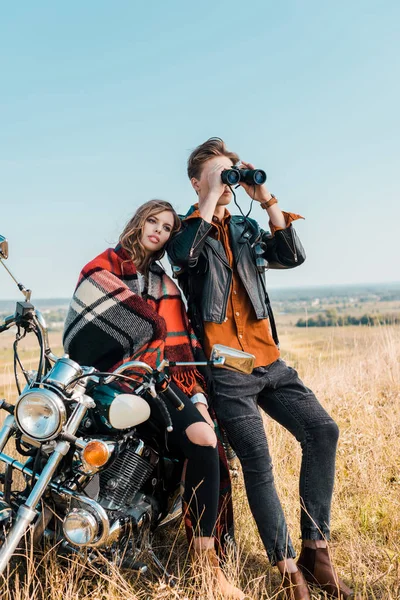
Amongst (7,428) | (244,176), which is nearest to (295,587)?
(7,428)

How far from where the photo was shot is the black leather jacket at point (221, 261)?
3088 millimetres

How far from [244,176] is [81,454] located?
1.69 m

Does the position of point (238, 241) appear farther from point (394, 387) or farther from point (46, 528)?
point (394, 387)

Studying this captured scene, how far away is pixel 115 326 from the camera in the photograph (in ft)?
9.61

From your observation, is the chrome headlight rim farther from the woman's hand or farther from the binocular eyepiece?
the binocular eyepiece

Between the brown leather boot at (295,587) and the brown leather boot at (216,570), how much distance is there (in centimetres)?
21

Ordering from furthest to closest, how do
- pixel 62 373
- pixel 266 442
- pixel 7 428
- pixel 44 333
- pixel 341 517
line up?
1. pixel 341 517
2. pixel 266 442
3. pixel 7 428
4. pixel 44 333
5. pixel 62 373

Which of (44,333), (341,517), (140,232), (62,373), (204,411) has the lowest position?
(341,517)

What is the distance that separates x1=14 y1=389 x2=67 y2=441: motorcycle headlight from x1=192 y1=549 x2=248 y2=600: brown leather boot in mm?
930

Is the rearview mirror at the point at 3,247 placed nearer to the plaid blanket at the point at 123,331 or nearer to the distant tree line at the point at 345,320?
the plaid blanket at the point at 123,331

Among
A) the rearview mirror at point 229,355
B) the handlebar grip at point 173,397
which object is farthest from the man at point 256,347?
the handlebar grip at point 173,397

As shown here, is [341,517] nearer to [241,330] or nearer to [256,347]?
[256,347]

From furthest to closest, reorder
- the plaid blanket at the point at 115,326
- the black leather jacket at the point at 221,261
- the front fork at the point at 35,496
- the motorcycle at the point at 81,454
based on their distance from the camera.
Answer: the black leather jacket at the point at 221,261 < the plaid blanket at the point at 115,326 < the motorcycle at the point at 81,454 < the front fork at the point at 35,496

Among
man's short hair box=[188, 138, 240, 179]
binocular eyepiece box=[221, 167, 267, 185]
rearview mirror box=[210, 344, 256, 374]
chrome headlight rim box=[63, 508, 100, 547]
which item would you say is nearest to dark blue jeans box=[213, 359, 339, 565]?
rearview mirror box=[210, 344, 256, 374]
